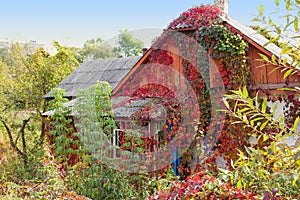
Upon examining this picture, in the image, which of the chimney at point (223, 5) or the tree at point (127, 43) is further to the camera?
the tree at point (127, 43)

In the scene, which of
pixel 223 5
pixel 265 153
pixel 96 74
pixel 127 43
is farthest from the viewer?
pixel 127 43

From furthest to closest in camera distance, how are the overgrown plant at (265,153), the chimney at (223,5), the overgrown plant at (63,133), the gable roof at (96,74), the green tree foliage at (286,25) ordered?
the gable roof at (96,74), the overgrown plant at (63,133), the chimney at (223,5), the overgrown plant at (265,153), the green tree foliage at (286,25)

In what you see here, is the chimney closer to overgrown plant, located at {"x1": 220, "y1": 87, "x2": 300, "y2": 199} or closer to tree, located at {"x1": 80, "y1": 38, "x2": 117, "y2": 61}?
overgrown plant, located at {"x1": 220, "y1": 87, "x2": 300, "y2": 199}

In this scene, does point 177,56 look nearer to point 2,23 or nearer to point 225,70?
point 225,70

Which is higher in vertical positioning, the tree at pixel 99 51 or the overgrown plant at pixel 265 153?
the tree at pixel 99 51

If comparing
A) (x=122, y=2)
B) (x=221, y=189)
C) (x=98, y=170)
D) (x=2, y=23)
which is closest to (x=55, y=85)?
(x=122, y=2)

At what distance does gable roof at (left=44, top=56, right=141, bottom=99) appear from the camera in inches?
457

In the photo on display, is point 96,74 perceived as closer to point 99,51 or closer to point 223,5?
point 223,5

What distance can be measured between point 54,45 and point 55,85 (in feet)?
6.07

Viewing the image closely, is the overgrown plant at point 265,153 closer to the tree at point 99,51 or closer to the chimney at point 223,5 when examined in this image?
the chimney at point 223,5

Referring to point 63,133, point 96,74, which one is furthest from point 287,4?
point 96,74

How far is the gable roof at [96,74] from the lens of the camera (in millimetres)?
11602

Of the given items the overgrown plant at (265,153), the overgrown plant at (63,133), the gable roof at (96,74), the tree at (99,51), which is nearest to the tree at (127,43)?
the tree at (99,51)

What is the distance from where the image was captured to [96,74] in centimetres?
1238
